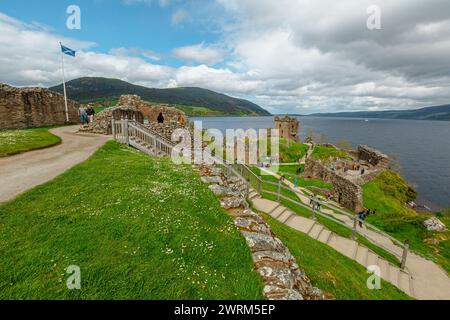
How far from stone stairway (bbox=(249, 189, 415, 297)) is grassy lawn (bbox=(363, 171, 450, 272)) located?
6726 millimetres

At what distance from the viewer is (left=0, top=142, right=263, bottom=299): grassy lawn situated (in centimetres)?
458

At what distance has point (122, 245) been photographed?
5.74m

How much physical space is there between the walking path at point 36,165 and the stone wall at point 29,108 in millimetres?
13924

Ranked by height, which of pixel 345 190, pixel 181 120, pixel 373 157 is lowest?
pixel 345 190

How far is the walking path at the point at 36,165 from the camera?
886cm

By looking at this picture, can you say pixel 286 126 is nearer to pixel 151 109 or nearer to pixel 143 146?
pixel 151 109

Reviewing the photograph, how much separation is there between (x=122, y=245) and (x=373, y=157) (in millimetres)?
74437

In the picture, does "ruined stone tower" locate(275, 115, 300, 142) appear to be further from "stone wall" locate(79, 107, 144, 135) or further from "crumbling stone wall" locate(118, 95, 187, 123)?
"stone wall" locate(79, 107, 144, 135)

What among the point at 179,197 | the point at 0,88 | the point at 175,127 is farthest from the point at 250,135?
the point at 179,197

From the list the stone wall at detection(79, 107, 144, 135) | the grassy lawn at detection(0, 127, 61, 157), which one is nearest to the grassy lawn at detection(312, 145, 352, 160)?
the stone wall at detection(79, 107, 144, 135)

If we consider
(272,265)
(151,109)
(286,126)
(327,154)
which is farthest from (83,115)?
(286,126)

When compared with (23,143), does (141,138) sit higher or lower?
higher
